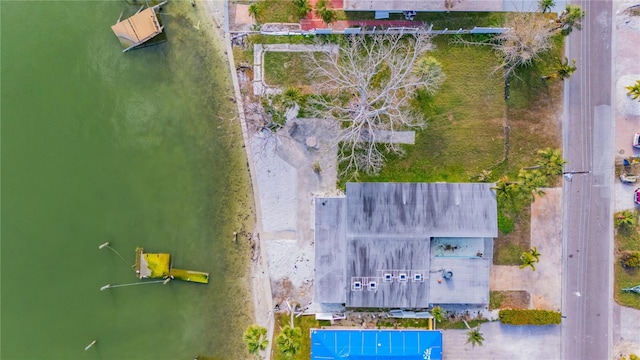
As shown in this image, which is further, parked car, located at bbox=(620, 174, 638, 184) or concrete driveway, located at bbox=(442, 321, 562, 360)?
concrete driveway, located at bbox=(442, 321, 562, 360)

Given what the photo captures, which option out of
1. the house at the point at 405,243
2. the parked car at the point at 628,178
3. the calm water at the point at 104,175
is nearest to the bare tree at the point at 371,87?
the house at the point at 405,243

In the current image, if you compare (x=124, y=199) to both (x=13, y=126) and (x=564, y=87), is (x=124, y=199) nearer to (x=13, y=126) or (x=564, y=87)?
(x=13, y=126)

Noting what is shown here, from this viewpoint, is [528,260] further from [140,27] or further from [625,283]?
[140,27]

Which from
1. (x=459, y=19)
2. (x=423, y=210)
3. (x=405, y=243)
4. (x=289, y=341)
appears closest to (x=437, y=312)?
(x=405, y=243)

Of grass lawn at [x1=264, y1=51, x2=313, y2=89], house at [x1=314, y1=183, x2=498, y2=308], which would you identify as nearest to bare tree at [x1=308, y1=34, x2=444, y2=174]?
grass lawn at [x1=264, y1=51, x2=313, y2=89]

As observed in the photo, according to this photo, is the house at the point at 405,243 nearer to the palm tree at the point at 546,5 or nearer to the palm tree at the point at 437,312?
the palm tree at the point at 437,312

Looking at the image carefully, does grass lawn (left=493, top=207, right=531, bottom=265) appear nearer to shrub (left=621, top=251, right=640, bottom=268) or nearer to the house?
the house

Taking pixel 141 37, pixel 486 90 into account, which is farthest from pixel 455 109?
pixel 141 37
